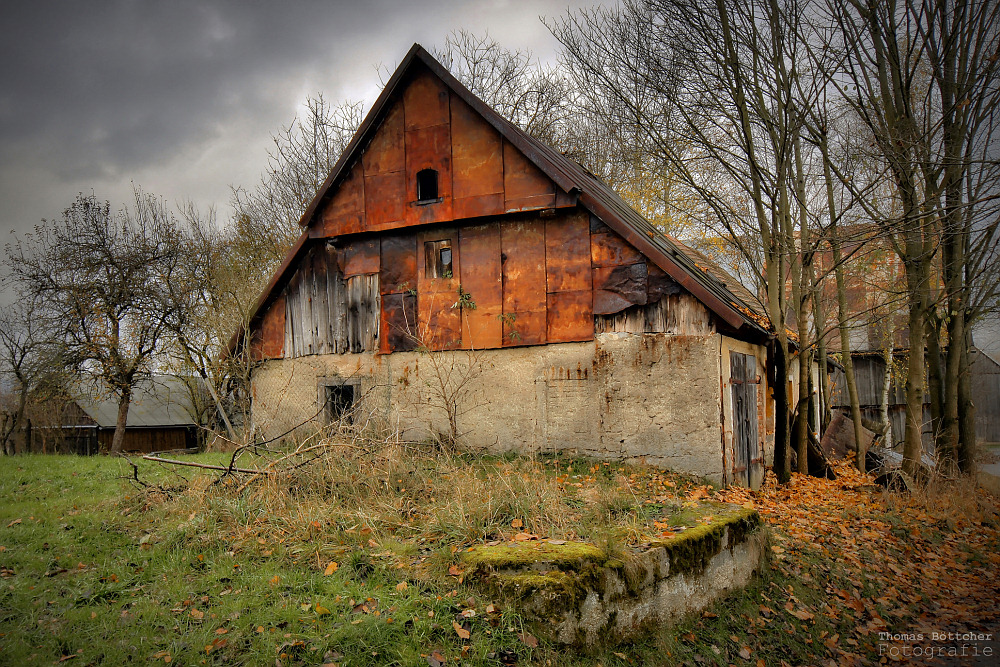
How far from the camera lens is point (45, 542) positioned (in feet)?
20.1

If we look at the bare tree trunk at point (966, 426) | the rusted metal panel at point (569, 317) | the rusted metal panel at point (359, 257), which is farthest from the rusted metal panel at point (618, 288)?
the bare tree trunk at point (966, 426)

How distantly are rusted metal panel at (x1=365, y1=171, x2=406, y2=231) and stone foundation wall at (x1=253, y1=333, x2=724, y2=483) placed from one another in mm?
2653

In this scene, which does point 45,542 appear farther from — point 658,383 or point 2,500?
point 658,383

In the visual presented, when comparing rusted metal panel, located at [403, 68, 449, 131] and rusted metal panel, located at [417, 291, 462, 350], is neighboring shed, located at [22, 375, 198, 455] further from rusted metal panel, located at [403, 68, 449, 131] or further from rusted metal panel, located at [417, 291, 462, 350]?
rusted metal panel, located at [403, 68, 449, 131]

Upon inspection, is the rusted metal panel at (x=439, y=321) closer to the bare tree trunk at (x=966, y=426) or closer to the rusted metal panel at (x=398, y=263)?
the rusted metal panel at (x=398, y=263)

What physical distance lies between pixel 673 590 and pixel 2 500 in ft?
27.3

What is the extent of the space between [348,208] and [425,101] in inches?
104

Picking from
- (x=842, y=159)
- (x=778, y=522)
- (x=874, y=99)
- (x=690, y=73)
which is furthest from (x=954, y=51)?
(x=778, y=522)

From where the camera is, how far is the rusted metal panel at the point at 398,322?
11.9 m

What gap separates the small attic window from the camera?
12.0 m

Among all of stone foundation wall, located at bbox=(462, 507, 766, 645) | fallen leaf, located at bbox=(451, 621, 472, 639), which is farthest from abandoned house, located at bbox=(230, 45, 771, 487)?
fallen leaf, located at bbox=(451, 621, 472, 639)

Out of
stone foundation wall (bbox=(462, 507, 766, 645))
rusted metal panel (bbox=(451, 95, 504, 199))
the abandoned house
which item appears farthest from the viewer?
rusted metal panel (bbox=(451, 95, 504, 199))

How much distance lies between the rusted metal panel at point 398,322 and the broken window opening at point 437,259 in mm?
596

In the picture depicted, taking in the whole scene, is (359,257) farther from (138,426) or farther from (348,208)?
(138,426)
